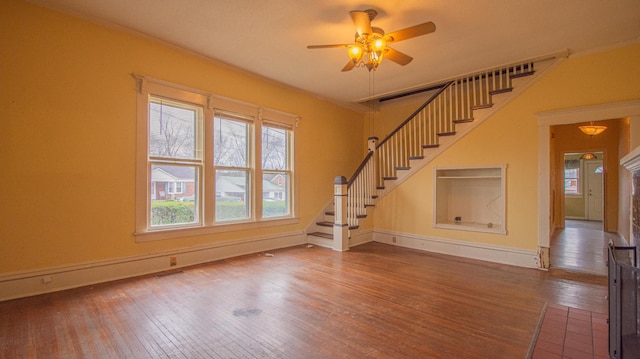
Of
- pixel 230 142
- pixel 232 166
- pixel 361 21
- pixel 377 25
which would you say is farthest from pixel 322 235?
pixel 361 21

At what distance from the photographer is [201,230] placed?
4.50 metres

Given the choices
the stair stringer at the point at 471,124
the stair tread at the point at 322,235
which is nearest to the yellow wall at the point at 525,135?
the stair stringer at the point at 471,124

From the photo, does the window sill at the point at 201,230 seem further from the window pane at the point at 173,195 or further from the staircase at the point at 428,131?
the staircase at the point at 428,131

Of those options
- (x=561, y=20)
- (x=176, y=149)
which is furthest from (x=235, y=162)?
(x=561, y=20)

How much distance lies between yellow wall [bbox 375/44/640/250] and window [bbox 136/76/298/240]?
291 centimetres

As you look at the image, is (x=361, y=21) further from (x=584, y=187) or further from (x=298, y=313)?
(x=584, y=187)

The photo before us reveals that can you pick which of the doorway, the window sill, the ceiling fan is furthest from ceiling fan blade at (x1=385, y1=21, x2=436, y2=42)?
the doorway

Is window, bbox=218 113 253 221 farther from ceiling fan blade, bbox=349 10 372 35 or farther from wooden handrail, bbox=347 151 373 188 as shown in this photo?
ceiling fan blade, bbox=349 10 372 35

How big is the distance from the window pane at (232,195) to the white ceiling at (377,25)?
6.12 ft

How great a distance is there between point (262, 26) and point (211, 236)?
10.4 feet

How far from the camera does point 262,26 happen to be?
3.56 m

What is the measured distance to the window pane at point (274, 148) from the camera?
5469 millimetres

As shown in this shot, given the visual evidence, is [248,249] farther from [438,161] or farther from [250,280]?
[438,161]

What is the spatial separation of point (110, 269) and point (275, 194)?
283cm
